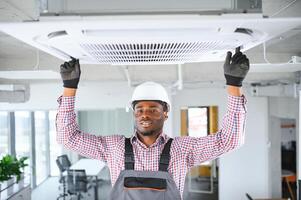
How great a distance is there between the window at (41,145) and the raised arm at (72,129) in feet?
25.4

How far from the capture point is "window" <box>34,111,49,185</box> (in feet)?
30.0

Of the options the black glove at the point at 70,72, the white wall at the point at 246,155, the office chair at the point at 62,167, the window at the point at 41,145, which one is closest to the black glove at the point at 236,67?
the black glove at the point at 70,72

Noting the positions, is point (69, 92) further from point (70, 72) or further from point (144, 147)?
point (144, 147)

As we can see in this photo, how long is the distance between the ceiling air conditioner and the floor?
6303mm

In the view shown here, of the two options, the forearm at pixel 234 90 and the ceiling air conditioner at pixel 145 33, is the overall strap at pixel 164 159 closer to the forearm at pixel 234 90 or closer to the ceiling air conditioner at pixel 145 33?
the forearm at pixel 234 90

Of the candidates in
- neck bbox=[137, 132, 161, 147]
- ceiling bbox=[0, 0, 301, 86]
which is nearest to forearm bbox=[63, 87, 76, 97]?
neck bbox=[137, 132, 161, 147]

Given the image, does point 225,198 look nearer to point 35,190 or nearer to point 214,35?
point 35,190

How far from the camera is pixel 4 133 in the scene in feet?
23.6

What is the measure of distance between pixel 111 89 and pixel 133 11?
15.9 feet

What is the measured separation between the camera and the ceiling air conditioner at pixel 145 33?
0.84 meters

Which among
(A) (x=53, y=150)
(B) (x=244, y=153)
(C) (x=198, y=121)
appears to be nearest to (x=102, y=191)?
(C) (x=198, y=121)

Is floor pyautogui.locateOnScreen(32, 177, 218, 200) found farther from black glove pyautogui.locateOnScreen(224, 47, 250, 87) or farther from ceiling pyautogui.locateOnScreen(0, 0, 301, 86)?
black glove pyautogui.locateOnScreen(224, 47, 250, 87)

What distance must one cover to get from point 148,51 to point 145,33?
0.19 m

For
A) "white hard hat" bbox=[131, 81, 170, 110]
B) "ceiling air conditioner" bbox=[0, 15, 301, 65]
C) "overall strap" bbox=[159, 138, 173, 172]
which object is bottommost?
"overall strap" bbox=[159, 138, 173, 172]
